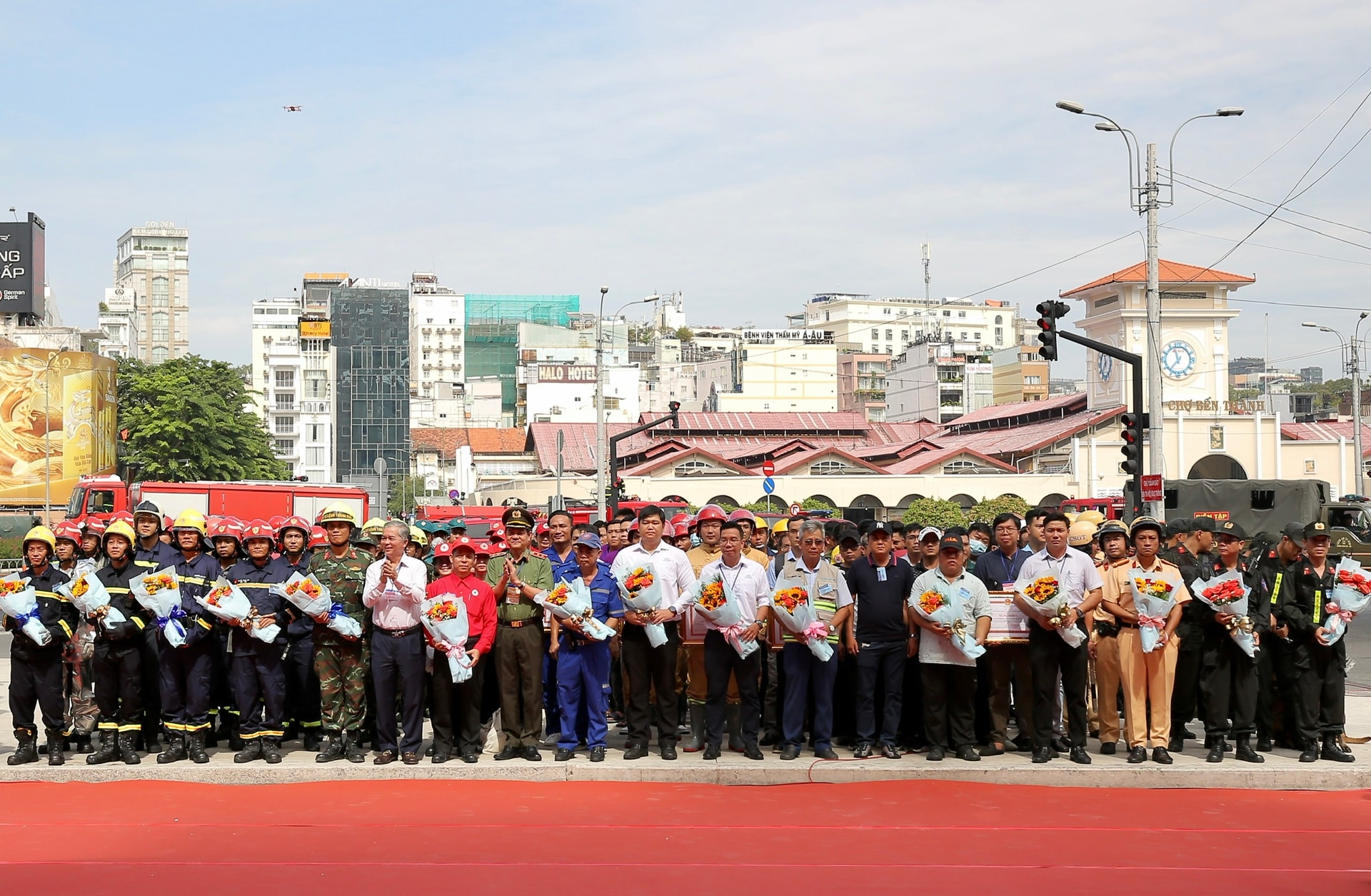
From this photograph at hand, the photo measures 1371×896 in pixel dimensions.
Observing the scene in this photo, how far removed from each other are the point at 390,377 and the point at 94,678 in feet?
391

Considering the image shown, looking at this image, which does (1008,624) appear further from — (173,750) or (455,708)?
(173,750)

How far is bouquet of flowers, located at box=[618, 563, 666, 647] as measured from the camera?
1069cm

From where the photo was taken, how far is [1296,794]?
9.97 meters

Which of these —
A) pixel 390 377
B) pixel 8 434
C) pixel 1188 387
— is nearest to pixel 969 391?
pixel 1188 387

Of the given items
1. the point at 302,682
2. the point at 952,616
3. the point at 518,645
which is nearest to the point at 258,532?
the point at 302,682

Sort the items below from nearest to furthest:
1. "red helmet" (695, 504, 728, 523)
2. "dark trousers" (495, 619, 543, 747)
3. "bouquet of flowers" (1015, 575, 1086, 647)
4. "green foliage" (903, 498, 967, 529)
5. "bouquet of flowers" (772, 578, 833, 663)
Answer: "bouquet of flowers" (1015, 575, 1086, 647)
"bouquet of flowers" (772, 578, 833, 663)
"dark trousers" (495, 619, 543, 747)
"red helmet" (695, 504, 728, 523)
"green foliage" (903, 498, 967, 529)

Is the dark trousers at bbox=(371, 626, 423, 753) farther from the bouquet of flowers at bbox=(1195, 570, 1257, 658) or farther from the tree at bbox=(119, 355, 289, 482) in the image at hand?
the tree at bbox=(119, 355, 289, 482)

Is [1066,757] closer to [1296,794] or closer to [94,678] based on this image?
[1296,794]

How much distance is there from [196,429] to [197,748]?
63.3 m

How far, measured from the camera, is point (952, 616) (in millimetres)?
10562

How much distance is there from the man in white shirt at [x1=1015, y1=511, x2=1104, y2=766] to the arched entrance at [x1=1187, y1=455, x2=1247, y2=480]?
6616 centimetres

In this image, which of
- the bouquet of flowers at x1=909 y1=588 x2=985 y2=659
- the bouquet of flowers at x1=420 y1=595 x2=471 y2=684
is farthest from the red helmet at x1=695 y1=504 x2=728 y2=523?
the bouquet of flowers at x1=420 y1=595 x2=471 y2=684

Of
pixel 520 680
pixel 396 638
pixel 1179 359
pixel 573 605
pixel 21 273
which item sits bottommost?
pixel 520 680

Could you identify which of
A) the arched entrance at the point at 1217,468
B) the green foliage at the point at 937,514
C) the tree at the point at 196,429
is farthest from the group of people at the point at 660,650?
the arched entrance at the point at 1217,468
